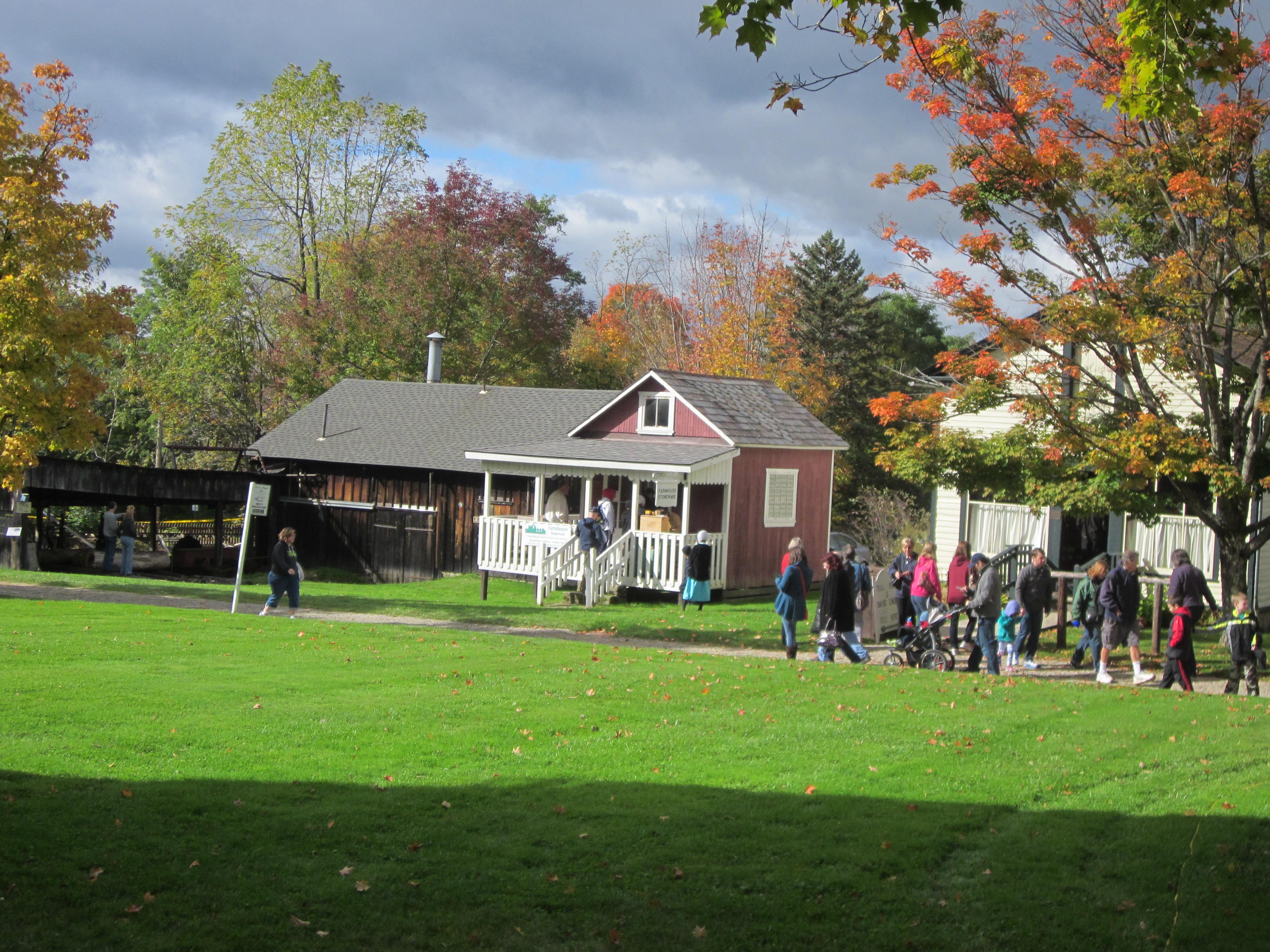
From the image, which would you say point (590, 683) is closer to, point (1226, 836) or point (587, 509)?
point (1226, 836)

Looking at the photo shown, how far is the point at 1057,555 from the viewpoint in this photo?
26.1 metres

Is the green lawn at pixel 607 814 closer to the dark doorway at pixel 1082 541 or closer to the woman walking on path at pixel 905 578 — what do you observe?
the woman walking on path at pixel 905 578

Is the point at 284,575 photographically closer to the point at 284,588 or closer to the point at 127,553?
the point at 284,588

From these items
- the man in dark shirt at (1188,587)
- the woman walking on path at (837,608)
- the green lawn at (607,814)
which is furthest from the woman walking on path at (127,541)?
the man in dark shirt at (1188,587)

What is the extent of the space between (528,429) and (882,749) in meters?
22.7

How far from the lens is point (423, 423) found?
111ft

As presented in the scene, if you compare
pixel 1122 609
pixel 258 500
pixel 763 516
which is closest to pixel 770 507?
pixel 763 516

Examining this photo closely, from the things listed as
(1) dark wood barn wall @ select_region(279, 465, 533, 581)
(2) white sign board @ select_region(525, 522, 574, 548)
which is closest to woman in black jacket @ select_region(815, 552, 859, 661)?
(2) white sign board @ select_region(525, 522, 574, 548)

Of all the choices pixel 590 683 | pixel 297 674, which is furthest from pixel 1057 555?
pixel 297 674

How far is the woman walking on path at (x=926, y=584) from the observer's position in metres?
16.9

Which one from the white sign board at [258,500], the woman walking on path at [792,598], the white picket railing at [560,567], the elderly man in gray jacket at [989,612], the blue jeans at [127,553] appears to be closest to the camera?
the elderly man in gray jacket at [989,612]

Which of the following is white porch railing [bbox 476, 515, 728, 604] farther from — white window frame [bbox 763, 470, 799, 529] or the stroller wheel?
the stroller wheel

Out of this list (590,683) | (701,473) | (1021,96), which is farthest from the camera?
(701,473)

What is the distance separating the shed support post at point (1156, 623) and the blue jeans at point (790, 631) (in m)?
5.85
